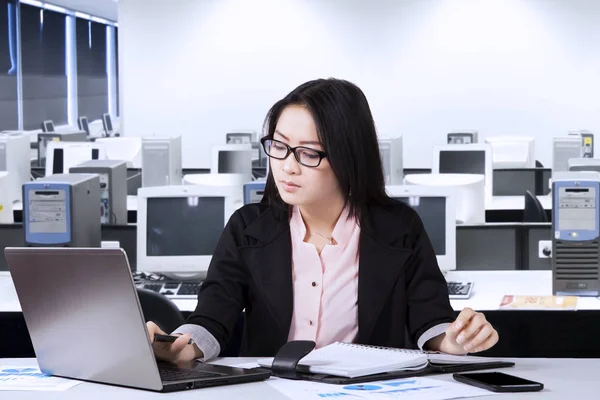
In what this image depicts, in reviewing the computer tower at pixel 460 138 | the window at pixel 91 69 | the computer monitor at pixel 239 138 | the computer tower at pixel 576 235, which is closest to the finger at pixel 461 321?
the computer tower at pixel 576 235

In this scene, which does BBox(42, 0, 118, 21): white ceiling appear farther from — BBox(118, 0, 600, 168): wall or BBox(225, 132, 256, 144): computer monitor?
BBox(225, 132, 256, 144): computer monitor

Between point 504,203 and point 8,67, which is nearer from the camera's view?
point 504,203

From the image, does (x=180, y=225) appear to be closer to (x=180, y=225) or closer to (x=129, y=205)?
(x=180, y=225)

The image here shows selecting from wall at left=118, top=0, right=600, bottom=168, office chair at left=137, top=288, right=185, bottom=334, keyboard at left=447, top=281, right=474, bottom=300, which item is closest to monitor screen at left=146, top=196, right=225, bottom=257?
keyboard at left=447, top=281, right=474, bottom=300

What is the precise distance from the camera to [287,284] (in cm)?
239

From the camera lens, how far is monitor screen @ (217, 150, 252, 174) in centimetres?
797

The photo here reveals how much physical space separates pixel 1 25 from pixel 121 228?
10.5 m

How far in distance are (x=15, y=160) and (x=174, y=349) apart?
630cm

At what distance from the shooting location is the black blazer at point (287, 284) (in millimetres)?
2391

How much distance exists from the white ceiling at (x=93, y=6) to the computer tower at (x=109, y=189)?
1187cm

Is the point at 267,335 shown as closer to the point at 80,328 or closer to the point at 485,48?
the point at 80,328

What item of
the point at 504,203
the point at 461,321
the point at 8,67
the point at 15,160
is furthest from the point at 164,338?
the point at 8,67

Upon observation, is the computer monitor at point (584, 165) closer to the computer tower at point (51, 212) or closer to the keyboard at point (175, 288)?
the keyboard at point (175, 288)

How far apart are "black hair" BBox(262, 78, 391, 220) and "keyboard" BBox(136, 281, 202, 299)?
1787 millimetres
